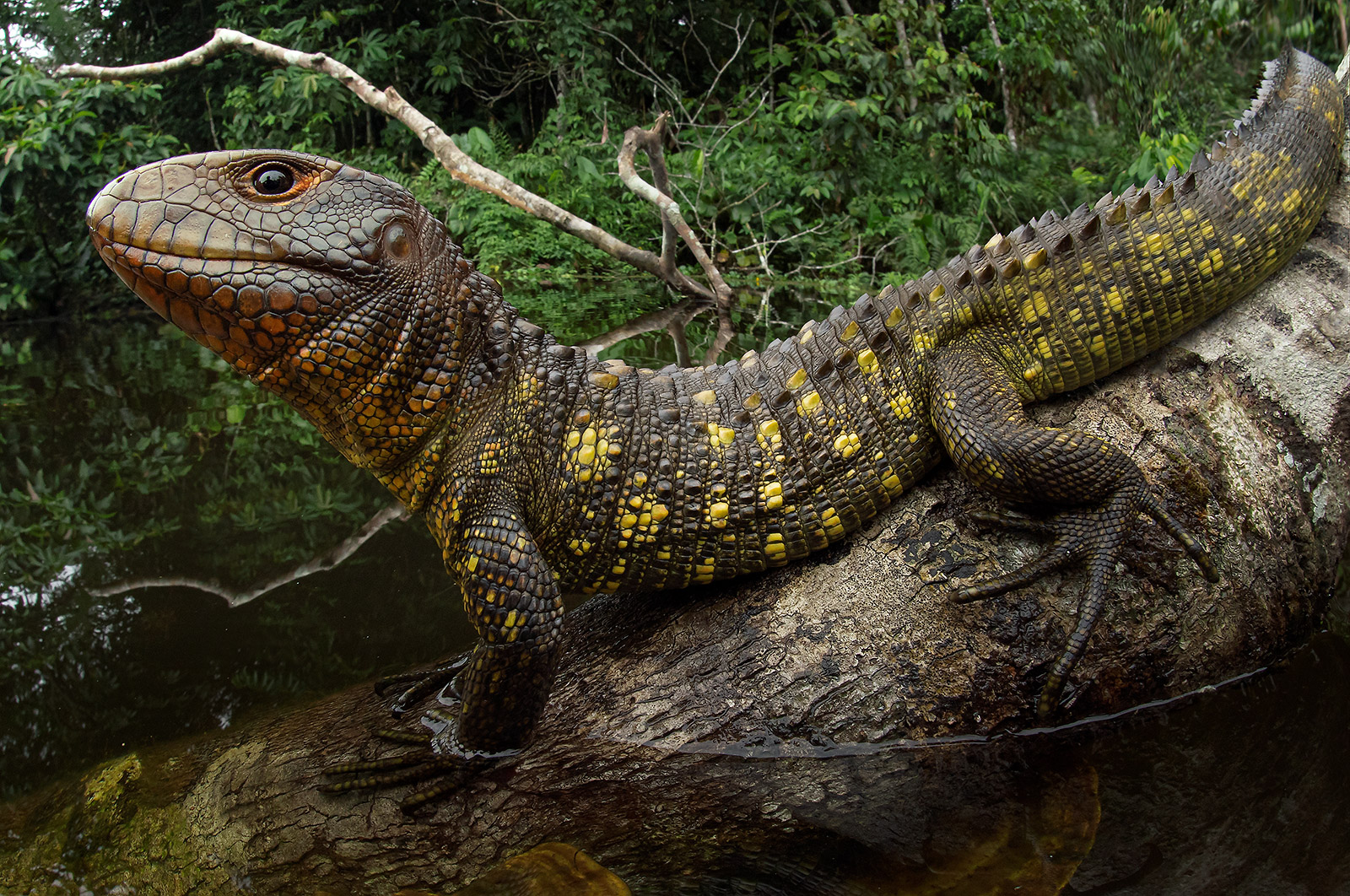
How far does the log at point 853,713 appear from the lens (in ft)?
7.79

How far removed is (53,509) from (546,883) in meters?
4.68

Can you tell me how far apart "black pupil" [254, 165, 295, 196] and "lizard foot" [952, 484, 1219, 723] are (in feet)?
7.83

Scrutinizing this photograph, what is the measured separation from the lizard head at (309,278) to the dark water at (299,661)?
1440mm

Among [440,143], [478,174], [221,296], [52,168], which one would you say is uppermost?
[52,168]

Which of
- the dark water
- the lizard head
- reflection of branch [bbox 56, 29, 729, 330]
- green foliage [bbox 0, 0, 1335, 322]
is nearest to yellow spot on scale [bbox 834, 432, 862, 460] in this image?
the dark water

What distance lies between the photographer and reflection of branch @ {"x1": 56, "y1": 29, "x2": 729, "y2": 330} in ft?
30.6

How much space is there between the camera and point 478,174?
930 centimetres

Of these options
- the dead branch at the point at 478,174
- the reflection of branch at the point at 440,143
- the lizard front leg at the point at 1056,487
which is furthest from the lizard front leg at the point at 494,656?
the reflection of branch at the point at 440,143

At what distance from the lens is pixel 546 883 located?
2.26 meters

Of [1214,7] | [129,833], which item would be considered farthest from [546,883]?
[1214,7]

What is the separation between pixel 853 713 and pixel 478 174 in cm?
810

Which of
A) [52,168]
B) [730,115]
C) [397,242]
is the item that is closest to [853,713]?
[397,242]

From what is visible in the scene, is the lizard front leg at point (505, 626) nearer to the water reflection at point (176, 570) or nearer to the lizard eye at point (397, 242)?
the lizard eye at point (397, 242)

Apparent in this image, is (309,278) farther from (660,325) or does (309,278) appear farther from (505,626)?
(660,325)
